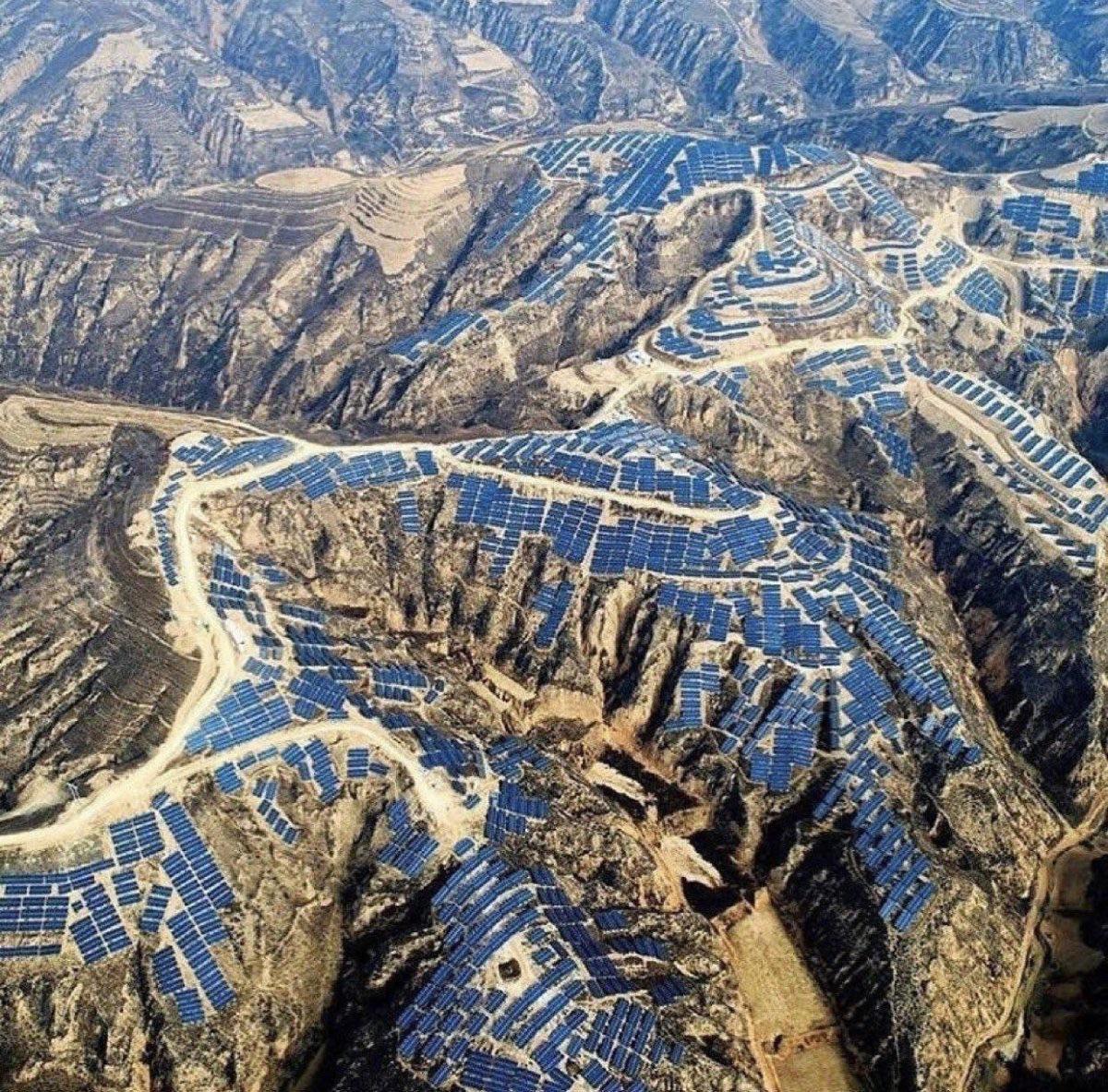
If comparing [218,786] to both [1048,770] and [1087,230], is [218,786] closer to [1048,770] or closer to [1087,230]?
[1048,770]

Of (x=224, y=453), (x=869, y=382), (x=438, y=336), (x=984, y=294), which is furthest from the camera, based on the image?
(x=984, y=294)

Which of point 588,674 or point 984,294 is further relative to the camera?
point 984,294

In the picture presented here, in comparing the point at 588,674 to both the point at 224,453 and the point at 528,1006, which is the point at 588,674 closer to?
the point at 528,1006

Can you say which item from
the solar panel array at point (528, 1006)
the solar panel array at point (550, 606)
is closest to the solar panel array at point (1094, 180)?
the solar panel array at point (550, 606)

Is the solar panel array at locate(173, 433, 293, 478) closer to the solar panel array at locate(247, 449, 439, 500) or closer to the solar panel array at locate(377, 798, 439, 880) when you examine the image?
the solar panel array at locate(247, 449, 439, 500)

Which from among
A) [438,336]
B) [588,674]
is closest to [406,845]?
[588,674]

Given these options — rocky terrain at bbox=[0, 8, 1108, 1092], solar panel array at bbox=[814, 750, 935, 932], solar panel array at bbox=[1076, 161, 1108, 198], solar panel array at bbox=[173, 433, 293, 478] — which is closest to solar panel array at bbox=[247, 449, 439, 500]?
rocky terrain at bbox=[0, 8, 1108, 1092]

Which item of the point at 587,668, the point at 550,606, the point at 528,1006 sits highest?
the point at 550,606

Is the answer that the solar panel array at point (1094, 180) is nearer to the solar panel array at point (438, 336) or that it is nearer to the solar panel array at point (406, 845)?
the solar panel array at point (438, 336)
